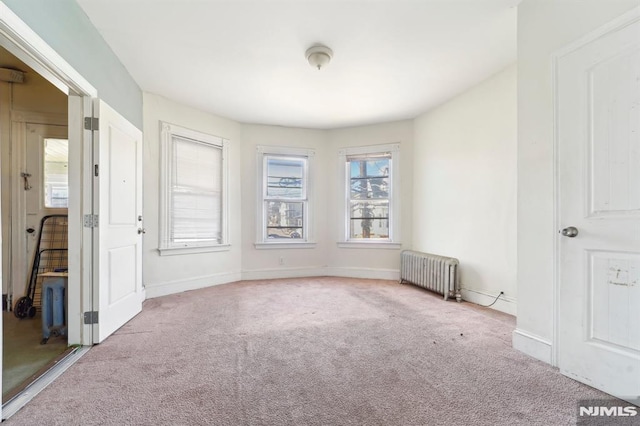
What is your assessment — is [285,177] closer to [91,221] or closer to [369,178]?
[369,178]

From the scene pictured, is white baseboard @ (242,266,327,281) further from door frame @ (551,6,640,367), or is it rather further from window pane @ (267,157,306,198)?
door frame @ (551,6,640,367)

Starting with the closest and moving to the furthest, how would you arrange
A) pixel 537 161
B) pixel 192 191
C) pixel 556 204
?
1. pixel 556 204
2. pixel 537 161
3. pixel 192 191

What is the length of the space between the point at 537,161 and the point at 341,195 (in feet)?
10.7

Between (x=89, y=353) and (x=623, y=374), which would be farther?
(x=89, y=353)

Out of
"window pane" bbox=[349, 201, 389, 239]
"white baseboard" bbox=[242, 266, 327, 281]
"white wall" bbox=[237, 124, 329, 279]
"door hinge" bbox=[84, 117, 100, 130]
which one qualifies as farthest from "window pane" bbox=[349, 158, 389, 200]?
"door hinge" bbox=[84, 117, 100, 130]

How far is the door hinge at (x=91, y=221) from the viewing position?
233 cm

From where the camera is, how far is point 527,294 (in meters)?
2.14

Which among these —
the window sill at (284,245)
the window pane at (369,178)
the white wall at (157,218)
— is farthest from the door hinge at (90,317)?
the window pane at (369,178)

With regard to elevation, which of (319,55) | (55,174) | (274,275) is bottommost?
(274,275)

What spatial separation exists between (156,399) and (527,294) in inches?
98.5

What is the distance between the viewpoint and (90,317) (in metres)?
2.35

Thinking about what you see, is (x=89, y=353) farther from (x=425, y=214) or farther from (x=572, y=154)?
(x=425, y=214)

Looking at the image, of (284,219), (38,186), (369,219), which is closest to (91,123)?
(38,186)

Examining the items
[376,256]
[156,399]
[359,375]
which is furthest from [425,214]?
[156,399]
